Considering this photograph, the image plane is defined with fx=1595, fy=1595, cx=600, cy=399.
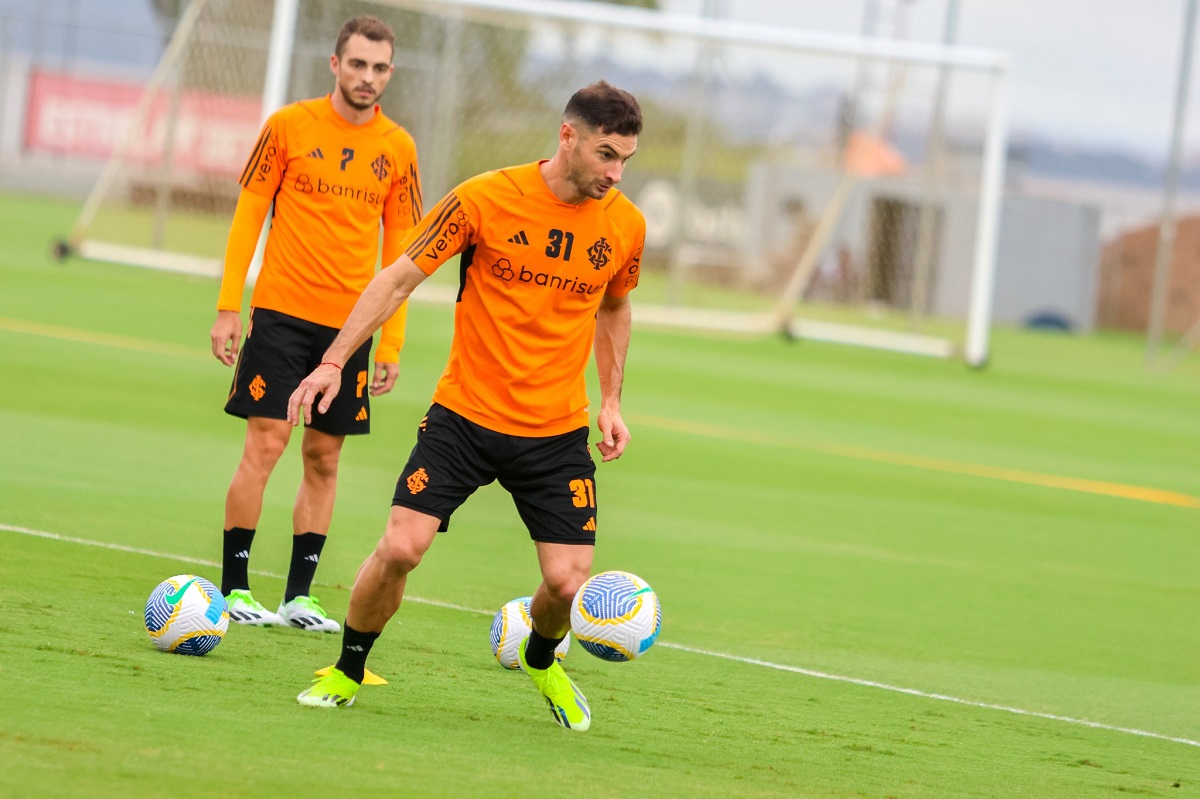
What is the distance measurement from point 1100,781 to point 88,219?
2050 centimetres

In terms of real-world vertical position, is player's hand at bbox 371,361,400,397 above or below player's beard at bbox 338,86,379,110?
below

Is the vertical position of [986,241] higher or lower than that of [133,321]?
higher

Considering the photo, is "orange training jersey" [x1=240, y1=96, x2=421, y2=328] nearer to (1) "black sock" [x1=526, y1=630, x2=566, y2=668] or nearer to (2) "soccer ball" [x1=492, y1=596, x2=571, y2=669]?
(2) "soccer ball" [x1=492, y1=596, x2=571, y2=669]

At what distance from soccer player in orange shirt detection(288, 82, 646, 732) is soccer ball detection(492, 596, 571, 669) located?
47cm

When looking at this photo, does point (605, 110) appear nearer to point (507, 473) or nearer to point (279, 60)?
point (507, 473)

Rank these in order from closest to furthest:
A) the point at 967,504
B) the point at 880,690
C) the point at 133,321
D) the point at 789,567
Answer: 1. the point at 880,690
2. the point at 789,567
3. the point at 967,504
4. the point at 133,321

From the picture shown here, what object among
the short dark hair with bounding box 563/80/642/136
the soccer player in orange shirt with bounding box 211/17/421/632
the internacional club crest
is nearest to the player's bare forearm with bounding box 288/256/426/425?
the internacional club crest

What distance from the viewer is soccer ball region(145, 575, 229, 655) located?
570 centimetres

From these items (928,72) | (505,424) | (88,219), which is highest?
(928,72)

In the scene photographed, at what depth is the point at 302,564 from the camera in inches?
261

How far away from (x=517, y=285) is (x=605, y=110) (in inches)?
26.4

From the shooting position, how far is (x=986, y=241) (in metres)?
22.4

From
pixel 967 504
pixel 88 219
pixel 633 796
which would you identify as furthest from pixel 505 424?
pixel 88 219

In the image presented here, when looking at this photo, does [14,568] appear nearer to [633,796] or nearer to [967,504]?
[633,796]
